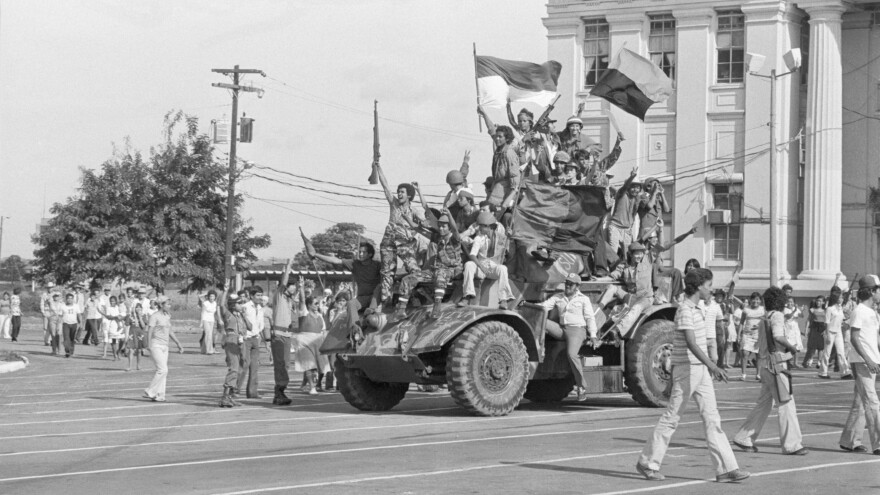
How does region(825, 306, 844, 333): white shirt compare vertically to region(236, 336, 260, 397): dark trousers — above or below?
above

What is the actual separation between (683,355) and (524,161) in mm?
8598

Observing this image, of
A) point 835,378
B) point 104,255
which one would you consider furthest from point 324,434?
point 104,255

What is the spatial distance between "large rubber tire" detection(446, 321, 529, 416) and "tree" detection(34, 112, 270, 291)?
86.3 feet

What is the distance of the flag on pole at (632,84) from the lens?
2416cm

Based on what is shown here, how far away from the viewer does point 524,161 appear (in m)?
20.5

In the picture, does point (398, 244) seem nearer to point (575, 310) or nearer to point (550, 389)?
point (575, 310)

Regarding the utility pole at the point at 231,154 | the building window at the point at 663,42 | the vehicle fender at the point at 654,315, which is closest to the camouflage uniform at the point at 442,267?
the vehicle fender at the point at 654,315

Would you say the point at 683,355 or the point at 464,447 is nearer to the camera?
the point at 683,355

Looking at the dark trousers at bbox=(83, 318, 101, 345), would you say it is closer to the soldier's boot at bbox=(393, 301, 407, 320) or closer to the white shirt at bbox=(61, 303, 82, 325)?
the white shirt at bbox=(61, 303, 82, 325)

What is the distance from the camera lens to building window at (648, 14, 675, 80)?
170 feet

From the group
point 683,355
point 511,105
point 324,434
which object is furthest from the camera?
point 511,105

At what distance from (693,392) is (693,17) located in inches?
1603

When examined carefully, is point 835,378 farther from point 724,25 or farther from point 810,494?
point 724,25

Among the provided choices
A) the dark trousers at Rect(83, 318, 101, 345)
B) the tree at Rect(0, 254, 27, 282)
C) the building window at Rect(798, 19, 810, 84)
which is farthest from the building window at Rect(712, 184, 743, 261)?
the tree at Rect(0, 254, 27, 282)
